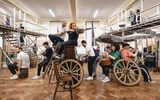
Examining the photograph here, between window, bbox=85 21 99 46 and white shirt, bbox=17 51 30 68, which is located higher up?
window, bbox=85 21 99 46

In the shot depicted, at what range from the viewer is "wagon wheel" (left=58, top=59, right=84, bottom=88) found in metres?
4.98

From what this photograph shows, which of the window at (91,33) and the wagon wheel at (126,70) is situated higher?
the window at (91,33)

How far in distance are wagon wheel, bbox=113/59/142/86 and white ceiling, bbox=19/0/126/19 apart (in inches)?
349

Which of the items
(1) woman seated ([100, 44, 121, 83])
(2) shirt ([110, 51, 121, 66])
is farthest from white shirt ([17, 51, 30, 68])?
(2) shirt ([110, 51, 121, 66])

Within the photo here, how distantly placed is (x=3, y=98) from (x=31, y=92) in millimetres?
709

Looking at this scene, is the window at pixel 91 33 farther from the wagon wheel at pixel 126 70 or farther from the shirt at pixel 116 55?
the wagon wheel at pixel 126 70

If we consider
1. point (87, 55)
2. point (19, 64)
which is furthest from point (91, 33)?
point (19, 64)

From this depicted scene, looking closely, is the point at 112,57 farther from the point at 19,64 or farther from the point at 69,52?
the point at 19,64

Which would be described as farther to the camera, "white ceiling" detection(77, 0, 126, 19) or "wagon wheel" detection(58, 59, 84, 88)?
"white ceiling" detection(77, 0, 126, 19)

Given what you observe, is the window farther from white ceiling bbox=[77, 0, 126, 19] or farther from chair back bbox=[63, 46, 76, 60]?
chair back bbox=[63, 46, 76, 60]

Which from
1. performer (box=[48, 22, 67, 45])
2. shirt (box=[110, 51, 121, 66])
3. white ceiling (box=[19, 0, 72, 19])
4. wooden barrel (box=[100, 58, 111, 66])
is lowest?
wooden barrel (box=[100, 58, 111, 66])

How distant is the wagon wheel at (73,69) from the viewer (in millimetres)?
4984

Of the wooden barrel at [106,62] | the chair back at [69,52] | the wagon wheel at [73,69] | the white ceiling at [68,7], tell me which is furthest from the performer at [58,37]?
the white ceiling at [68,7]

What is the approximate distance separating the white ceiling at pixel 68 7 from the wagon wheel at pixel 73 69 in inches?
361
